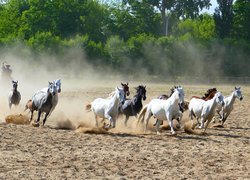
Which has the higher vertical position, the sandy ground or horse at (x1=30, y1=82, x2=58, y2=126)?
horse at (x1=30, y1=82, x2=58, y2=126)

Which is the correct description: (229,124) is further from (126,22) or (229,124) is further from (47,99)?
(126,22)

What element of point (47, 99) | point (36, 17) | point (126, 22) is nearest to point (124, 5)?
point (126, 22)

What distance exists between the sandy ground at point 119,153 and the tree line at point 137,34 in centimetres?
4901

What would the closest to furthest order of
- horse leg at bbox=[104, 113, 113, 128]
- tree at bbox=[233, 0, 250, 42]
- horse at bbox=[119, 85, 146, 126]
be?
horse leg at bbox=[104, 113, 113, 128], horse at bbox=[119, 85, 146, 126], tree at bbox=[233, 0, 250, 42]

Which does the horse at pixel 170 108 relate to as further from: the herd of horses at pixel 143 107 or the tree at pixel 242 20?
the tree at pixel 242 20

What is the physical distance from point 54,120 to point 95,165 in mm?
9854

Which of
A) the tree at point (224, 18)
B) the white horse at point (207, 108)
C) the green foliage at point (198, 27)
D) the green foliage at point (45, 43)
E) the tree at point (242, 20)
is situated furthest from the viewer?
the green foliage at point (198, 27)

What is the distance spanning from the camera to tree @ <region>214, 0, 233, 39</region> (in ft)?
258

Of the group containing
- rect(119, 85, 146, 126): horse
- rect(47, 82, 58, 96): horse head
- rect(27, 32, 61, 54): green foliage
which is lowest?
rect(119, 85, 146, 126): horse

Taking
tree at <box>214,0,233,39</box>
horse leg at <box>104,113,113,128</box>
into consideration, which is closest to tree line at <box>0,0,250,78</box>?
tree at <box>214,0,233,39</box>

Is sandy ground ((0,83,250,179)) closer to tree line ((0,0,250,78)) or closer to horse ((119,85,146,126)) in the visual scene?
horse ((119,85,146,126))

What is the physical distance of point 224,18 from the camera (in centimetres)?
7981

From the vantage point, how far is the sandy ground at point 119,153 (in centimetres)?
1284

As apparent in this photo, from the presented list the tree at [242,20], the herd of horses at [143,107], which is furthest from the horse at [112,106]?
the tree at [242,20]
